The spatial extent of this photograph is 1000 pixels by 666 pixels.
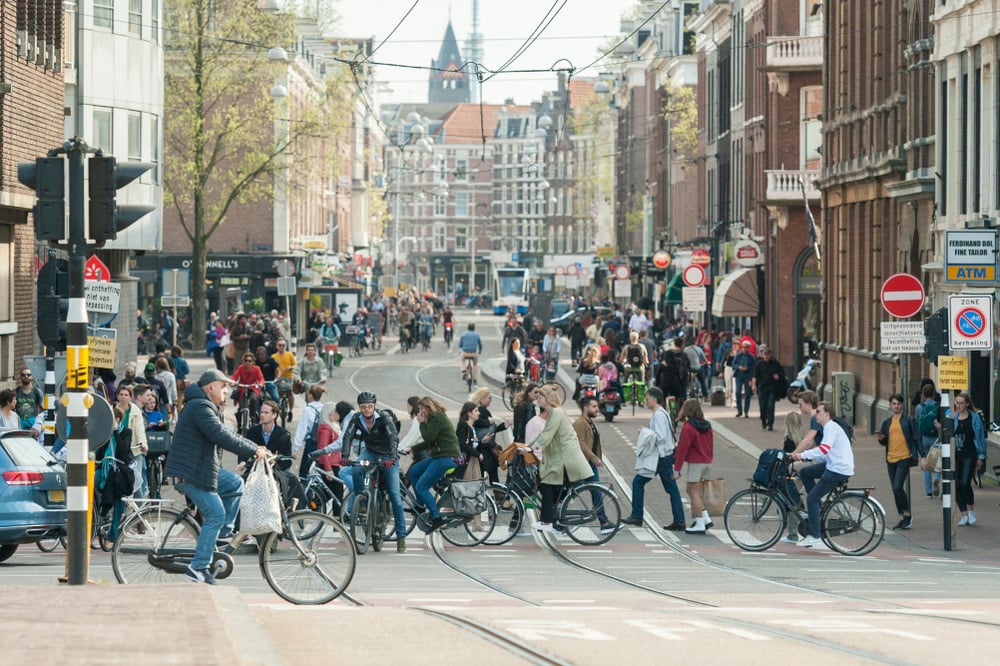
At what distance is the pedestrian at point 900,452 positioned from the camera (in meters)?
21.6

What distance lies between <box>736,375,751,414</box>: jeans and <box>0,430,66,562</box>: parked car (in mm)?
22595

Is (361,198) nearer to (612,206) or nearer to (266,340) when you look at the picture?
(612,206)

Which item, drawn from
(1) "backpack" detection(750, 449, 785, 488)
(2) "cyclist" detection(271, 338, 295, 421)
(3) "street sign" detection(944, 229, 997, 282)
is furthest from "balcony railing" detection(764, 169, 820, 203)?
(1) "backpack" detection(750, 449, 785, 488)

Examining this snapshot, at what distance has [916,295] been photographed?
76.5 ft

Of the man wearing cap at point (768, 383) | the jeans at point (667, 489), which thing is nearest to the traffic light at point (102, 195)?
the jeans at point (667, 489)

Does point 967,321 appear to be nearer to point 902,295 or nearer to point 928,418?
point 902,295

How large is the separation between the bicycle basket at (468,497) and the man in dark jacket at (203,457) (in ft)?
19.8

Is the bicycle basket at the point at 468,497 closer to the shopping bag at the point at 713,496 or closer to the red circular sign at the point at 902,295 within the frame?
the shopping bag at the point at 713,496

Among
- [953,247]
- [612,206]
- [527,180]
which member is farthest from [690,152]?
[527,180]

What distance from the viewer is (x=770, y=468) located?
2006 centimetres

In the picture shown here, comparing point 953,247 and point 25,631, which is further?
point 953,247

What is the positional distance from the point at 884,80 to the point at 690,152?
41.7 m

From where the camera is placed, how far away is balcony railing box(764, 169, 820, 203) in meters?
47.5

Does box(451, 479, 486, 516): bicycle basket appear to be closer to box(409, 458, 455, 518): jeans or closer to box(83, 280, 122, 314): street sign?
box(409, 458, 455, 518): jeans
